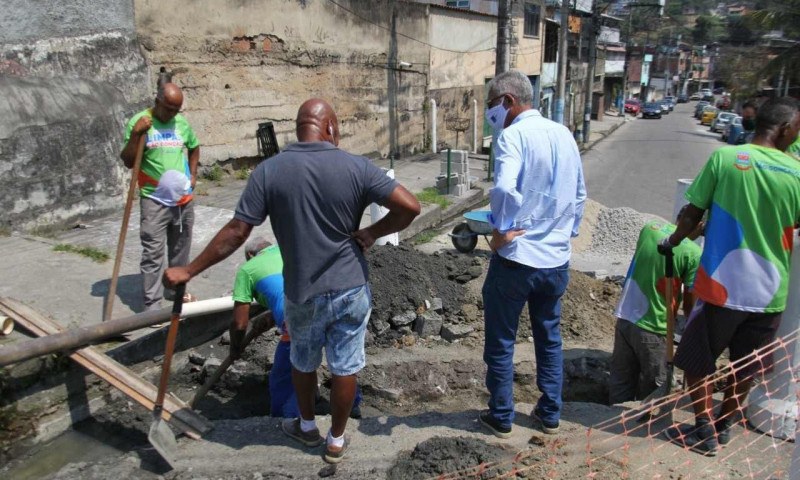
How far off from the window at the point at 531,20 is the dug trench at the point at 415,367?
23.2 metres

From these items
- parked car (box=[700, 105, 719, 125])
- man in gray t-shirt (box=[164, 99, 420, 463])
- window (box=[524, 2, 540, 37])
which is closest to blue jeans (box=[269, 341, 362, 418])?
man in gray t-shirt (box=[164, 99, 420, 463])

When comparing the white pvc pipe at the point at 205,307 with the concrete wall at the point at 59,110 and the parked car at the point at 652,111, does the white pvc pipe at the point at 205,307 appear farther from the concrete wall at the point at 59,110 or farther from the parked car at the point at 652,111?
the parked car at the point at 652,111

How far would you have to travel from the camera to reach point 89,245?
20.3 feet

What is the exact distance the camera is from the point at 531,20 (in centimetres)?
2756

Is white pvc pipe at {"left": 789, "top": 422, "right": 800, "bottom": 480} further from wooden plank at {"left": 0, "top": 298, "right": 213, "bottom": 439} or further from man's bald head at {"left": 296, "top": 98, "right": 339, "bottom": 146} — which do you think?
wooden plank at {"left": 0, "top": 298, "right": 213, "bottom": 439}

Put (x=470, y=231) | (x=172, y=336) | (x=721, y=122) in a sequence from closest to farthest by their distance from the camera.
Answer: (x=172, y=336), (x=470, y=231), (x=721, y=122)

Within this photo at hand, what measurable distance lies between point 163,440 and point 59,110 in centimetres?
503

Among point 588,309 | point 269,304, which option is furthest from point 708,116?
point 269,304

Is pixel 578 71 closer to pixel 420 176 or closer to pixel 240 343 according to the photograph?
pixel 420 176

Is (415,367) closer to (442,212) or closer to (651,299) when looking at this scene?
(651,299)

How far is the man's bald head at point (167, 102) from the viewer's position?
4484 millimetres

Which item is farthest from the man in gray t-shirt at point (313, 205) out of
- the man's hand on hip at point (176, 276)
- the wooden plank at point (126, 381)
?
the wooden plank at point (126, 381)

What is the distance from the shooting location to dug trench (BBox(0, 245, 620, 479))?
3293 mm

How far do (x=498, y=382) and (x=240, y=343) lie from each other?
61.3 inches
